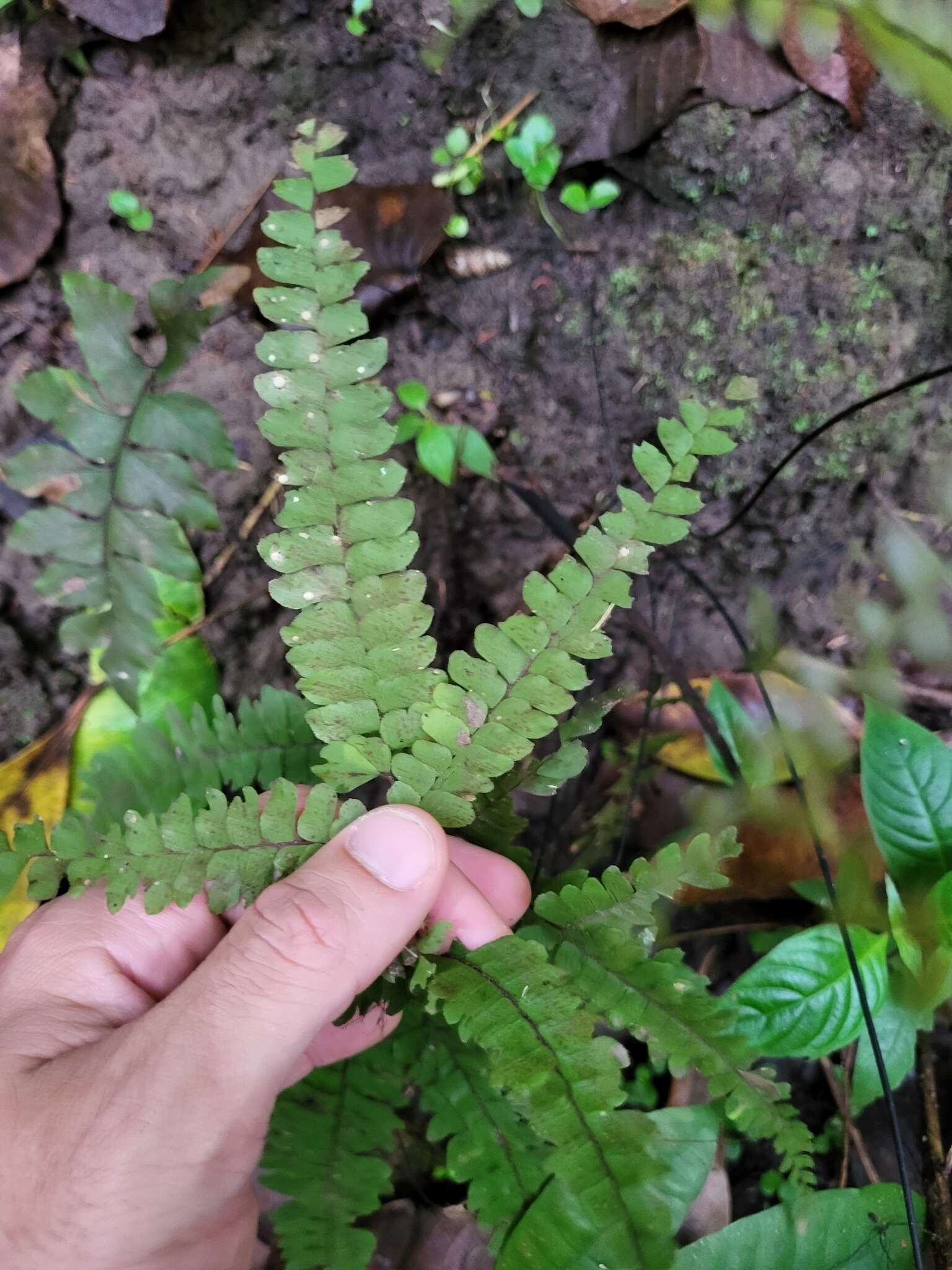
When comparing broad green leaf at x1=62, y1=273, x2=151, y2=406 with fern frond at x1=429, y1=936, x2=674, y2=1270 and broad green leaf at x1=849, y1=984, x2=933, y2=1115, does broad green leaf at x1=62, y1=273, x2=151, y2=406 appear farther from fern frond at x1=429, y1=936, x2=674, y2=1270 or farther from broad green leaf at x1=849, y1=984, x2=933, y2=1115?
broad green leaf at x1=849, y1=984, x2=933, y2=1115

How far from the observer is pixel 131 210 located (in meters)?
1.79

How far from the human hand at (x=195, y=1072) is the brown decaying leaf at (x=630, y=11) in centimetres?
163

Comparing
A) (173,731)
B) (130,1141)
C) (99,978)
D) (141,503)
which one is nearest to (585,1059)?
(130,1141)

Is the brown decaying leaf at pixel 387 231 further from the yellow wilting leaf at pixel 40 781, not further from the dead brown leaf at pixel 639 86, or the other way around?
the yellow wilting leaf at pixel 40 781

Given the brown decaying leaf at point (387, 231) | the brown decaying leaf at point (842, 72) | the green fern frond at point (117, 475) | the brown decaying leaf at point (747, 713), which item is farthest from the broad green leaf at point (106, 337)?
the brown decaying leaf at point (842, 72)

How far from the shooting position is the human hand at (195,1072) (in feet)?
2.88

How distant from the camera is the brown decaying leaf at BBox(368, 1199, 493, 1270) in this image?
1443 mm

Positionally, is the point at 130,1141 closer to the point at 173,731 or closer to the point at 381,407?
the point at 173,731

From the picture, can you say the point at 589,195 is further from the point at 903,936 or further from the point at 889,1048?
the point at 889,1048

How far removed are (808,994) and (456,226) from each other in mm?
1617

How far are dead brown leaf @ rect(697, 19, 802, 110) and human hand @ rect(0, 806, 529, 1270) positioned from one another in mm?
1563

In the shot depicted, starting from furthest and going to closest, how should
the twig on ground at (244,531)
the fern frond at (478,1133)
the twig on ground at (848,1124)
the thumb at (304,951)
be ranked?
1. the twig on ground at (244,531)
2. the twig on ground at (848,1124)
3. the fern frond at (478,1133)
4. the thumb at (304,951)

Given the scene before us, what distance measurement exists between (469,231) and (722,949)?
65.0 inches

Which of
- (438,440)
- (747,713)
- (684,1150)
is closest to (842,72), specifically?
(438,440)
